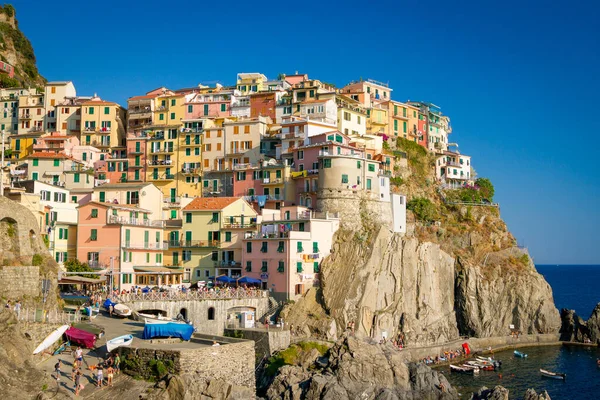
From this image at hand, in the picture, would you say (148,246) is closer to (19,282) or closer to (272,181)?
(272,181)

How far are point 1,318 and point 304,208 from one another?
38.9 meters

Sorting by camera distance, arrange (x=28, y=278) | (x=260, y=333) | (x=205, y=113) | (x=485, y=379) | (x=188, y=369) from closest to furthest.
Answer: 1. (x=188, y=369)
2. (x=28, y=278)
3. (x=260, y=333)
4. (x=485, y=379)
5. (x=205, y=113)

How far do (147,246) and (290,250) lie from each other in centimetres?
1523

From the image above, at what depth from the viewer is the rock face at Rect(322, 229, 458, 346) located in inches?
2714

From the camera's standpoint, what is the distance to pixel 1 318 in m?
40.3

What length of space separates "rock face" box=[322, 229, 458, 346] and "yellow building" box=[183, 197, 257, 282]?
10.3 metres

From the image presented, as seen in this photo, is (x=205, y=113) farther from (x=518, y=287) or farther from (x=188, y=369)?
(x=188, y=369)

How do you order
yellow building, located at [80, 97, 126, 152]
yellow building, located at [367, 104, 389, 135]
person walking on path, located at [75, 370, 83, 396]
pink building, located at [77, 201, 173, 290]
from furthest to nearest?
yellow building, located at [80, 97, 126, 152], yellow building, located at [367, 104, 389, 135], pink building, located at [77, 201, 173, 290], person walking on path, located at [75, 370, 83, 396]

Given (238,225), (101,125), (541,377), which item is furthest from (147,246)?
(541,377)

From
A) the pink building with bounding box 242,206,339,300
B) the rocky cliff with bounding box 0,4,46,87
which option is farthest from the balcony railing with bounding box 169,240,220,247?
the rocky cliff with bounding box 0,4,46,87

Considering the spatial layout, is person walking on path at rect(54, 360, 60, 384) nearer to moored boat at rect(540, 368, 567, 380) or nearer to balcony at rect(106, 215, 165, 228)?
balcony at rect(106, 215, 165, 228)

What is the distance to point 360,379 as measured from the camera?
2042 inches

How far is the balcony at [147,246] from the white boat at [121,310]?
48.0 feet

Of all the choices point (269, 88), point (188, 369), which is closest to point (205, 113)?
point (269, 88)
